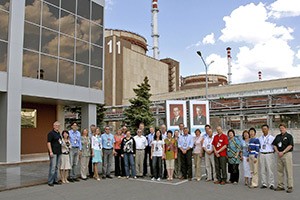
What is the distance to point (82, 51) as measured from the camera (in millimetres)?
19141

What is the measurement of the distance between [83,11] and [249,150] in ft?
45.9

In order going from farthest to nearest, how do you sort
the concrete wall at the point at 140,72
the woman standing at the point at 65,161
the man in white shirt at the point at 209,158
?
the concrete wall at the point at 140,72 < the man in white shirt at the point at 209,158 < the woman standing at the point at 65,161

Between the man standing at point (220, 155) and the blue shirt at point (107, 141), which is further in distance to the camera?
the blue shirt at point (107, 141)

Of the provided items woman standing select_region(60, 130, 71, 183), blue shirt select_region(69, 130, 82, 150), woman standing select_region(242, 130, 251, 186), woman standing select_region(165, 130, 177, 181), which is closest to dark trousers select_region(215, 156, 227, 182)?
woman standing select_region(242, 130, 251, 186)

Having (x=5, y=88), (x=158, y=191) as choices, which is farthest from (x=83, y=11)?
(x=158, y=191)

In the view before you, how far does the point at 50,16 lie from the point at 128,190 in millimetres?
11916

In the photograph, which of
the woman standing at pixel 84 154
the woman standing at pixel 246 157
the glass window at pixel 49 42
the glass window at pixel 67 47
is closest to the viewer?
the woman standing at pixel 246 157

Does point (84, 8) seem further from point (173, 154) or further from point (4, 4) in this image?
point (173, 154)

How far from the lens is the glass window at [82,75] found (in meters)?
18.8

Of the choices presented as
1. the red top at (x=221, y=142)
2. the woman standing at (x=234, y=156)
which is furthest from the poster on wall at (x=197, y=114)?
the woman standing at (x=234, y=156)

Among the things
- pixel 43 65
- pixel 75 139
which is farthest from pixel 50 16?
pixel 75 139

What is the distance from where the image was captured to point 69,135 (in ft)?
34.7

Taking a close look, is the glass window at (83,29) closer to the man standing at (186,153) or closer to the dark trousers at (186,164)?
the man standing at (186,153)

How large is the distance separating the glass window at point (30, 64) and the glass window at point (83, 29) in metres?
3.52
